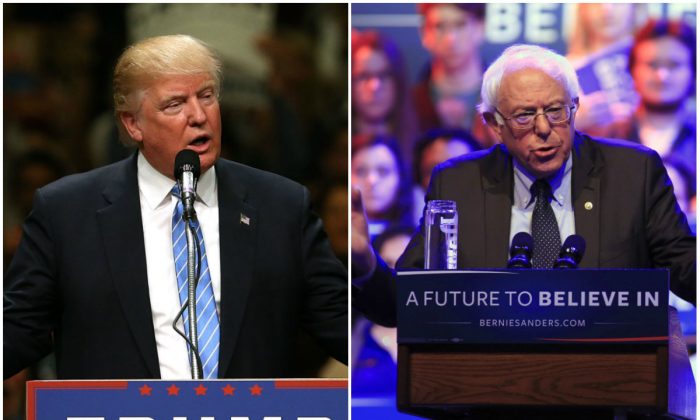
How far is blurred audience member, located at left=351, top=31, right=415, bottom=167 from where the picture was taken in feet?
16.7

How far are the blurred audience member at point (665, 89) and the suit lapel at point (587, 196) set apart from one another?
0.72 ft

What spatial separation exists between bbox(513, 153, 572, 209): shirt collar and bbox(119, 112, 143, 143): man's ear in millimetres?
1575

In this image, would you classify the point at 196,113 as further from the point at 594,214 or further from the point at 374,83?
the point at 594,214

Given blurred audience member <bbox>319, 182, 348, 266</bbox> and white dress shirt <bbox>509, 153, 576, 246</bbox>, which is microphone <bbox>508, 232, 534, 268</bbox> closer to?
white dress shirt <bbox>509, 153, 576, 246</bbox>

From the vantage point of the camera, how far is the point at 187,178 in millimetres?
3602

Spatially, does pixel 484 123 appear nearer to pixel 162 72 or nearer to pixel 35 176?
pixel 162 72

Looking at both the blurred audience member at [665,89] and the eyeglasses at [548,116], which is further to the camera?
the blurred audience member at [665,89]

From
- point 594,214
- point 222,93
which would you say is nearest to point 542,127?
point 594,214

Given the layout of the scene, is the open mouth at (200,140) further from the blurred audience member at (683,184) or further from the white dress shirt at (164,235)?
the blurred audience member at (683,184)

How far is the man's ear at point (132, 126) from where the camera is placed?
15.9 feet

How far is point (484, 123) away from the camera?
4.97m

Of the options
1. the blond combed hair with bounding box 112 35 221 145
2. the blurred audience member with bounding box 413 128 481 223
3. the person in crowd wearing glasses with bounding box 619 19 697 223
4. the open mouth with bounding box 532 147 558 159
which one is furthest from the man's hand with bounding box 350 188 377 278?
the person in crowd wearing glasses with bounding box 619 19 697 223

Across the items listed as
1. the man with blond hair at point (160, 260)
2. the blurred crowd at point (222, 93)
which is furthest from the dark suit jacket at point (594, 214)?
the blurred crowd at point (222, 93)

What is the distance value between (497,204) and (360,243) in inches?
Answer: 34.5
